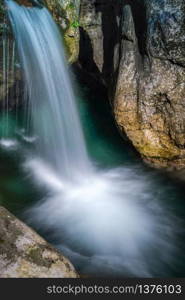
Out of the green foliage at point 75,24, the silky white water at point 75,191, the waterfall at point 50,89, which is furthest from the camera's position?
the green foliage at point 75,24

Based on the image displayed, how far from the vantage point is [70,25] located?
7941 mm

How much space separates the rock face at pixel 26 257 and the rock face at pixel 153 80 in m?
4.04

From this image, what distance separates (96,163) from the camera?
7.72 m

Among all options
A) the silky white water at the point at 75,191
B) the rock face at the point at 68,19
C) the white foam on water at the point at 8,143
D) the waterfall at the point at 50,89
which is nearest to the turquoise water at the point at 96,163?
the white foam on water at the point at 8,143

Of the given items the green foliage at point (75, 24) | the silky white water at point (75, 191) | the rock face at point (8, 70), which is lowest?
the silky white water at point (75, 191)

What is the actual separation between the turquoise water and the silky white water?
120 millimetres

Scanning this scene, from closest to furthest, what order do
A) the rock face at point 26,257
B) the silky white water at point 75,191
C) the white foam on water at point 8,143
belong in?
the rock face at point 26,257, the silky white water at point 75,191, the white foam on water at point 8,143

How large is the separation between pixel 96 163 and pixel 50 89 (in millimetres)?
2032

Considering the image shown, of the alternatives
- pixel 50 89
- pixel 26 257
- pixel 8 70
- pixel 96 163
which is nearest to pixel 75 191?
pixel 96 163

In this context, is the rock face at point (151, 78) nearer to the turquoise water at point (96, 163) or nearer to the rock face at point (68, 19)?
the turquoise water at point (96, 163)

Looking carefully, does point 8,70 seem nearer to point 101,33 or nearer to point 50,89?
point 50,89

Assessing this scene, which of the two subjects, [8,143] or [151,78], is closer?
[151,78]

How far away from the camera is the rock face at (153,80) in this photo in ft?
20.5

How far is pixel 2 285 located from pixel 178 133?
4.72 meters
